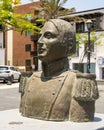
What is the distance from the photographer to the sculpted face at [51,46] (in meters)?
7.12

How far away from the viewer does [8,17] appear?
67.0 feet

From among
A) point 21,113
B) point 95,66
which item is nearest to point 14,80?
point 95,66

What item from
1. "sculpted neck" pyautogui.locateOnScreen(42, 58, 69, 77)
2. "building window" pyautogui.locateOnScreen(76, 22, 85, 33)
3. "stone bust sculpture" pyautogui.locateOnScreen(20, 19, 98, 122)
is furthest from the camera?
"building window" pyautogui.locateOnScreen(76, 22, 85, 33)

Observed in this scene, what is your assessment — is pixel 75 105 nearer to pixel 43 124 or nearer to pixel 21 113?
pixel 43 124

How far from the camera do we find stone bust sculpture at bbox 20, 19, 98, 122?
22.5 ft

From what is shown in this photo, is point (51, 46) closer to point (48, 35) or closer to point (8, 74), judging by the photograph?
point (48, 35)

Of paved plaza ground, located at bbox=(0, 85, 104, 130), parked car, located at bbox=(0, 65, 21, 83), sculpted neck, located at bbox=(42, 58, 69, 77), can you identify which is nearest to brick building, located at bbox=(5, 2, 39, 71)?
parked car, located at bbox=(0, 65, 21, 83)

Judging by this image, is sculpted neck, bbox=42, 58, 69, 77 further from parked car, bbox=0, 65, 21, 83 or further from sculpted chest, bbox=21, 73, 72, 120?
parked car, bbox=0, 65, 21, 83

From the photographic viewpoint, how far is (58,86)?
6988 mm

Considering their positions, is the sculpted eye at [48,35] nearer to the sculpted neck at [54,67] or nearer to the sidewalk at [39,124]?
the sculpted neck at [54,67]

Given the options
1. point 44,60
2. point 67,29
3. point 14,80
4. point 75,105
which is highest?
point 67,29

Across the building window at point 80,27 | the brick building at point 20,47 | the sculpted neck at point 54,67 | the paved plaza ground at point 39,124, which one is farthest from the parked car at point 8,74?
the paved plaza ground at point 39,124

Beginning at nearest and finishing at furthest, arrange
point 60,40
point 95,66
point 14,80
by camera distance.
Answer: point 60,40 < point 14,80 < point 95,66

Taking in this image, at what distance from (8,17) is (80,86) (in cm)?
1414
